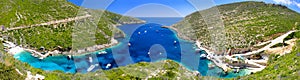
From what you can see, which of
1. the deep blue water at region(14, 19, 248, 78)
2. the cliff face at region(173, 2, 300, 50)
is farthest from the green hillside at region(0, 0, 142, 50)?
the cliff face at region(173, 2, 300, 50)

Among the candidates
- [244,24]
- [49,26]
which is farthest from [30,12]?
[244,24]

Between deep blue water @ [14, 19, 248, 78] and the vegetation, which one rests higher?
the vegetation

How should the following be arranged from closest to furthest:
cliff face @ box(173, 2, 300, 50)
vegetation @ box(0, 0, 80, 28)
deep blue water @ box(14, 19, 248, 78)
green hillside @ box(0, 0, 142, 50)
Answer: deep blue water @ box(14, 19, 248, 78)
green hillside @ box(0, 0, 142, 50)
vegetation @ box(0, 0, 80, 28)
cliff face @ box(173, 2, 300, 50)

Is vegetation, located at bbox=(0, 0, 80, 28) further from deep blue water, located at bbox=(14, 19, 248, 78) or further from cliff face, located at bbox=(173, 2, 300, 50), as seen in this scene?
cliff face, located at bbox=(173, 2, 300, 50)

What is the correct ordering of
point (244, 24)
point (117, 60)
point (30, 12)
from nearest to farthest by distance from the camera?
1. point (117, 60)
2. point (30, 12)
3. point (244, 24)

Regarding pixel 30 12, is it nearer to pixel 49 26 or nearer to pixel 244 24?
pixel 49 26

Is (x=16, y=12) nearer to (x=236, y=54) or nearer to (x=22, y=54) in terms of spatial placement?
(x=22, y=54)
